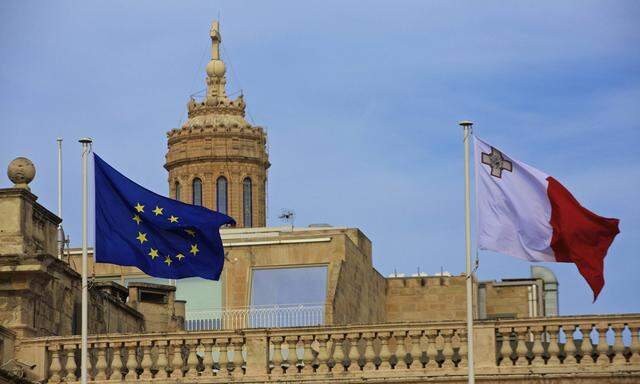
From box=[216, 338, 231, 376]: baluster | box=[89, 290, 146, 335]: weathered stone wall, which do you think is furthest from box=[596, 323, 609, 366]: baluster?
box=[89, 290, 146, 335]: weathered stone wall

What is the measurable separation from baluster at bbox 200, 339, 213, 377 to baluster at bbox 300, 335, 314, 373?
147 centimetres

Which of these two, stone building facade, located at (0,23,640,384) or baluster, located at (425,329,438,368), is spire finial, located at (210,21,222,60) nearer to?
stone building facade, located at (0,23,640,384)

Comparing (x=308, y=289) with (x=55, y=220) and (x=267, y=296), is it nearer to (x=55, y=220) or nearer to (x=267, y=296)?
(x=267, y=296)

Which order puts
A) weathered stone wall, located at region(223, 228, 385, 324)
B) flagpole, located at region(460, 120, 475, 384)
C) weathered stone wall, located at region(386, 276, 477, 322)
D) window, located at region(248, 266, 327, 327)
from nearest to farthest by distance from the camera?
flagpole, located at region(460, 120, 475, 384) < window, located at region(248, 266, 327, 327) < weathered stone wall, located at region(223, 228, 385, 324) < weathered stone wall, located at region(386, 276, 477, 322)

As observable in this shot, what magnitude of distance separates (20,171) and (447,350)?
7.81 metres

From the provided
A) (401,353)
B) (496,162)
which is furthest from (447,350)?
(496,162)

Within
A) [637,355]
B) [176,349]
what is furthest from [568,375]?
[176,349]

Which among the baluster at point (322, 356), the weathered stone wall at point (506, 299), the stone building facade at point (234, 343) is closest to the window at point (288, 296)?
the stone building facade at point (234, 343)

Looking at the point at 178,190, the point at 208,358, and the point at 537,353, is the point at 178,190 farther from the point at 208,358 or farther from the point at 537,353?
the point at 537,353

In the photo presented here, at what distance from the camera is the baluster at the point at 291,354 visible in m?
33.8

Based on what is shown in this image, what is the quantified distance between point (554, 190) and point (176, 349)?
6.47m

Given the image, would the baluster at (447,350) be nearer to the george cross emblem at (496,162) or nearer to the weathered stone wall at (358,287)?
the george cross emblem at (496,162)

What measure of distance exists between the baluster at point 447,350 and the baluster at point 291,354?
7.58 feet

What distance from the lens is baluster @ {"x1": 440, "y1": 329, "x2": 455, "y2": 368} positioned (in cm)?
3341
